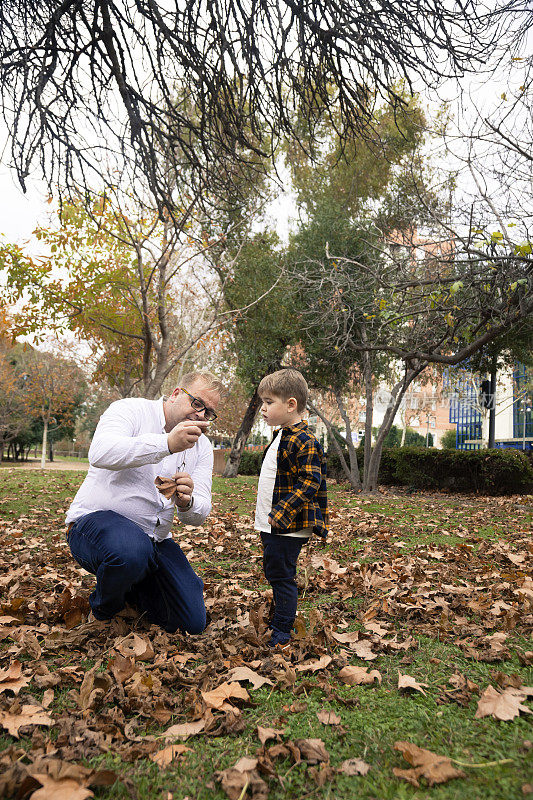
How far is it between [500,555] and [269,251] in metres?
14.2

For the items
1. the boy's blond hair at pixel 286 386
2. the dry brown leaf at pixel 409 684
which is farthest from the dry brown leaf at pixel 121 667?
the boy's blond hair at pixel 286 386

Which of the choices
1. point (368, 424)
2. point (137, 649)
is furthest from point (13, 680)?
point (368, 424)

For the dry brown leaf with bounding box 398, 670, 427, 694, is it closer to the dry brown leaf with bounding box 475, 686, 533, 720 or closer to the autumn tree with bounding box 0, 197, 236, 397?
the dry brown leaf with bounding box 475, 686, 533, 720

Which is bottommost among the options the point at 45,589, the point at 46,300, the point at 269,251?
the point at 45,589

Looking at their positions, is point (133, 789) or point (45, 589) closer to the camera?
point (133, 789)

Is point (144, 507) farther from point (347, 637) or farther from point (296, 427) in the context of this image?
point (347, 637)

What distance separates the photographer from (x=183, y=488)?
3.21m

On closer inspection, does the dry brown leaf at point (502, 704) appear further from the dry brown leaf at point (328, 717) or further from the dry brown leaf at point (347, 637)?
the dry brown leaf at point (347, 637)

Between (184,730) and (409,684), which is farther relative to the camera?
(409,684)

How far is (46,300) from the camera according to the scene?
1100cm

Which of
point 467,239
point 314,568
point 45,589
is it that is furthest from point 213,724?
point 467,239

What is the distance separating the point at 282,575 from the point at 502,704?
1.34 meters

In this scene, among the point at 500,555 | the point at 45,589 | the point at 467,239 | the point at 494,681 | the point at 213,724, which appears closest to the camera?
the point at 213,724

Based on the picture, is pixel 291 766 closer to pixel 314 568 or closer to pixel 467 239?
pixel 314 568
